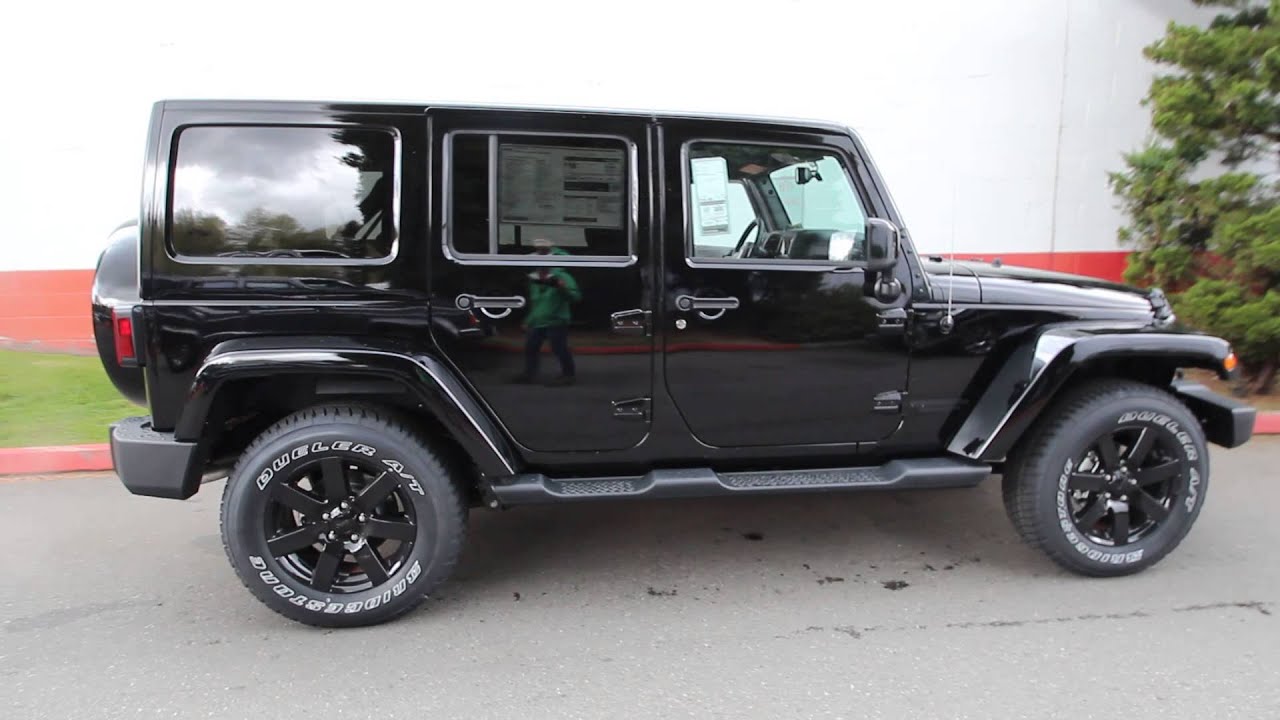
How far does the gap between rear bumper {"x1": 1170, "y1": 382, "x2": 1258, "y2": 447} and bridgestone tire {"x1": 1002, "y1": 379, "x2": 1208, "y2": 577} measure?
0.17m

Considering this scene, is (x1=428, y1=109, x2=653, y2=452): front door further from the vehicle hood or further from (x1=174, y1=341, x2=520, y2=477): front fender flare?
the vehicle hood

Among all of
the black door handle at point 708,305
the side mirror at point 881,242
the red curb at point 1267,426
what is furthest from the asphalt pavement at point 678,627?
the red curb at point 1267,426

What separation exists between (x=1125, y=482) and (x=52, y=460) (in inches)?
226

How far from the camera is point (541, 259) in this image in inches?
117

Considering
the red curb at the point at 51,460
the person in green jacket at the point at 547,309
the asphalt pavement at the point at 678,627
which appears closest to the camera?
the asphalt pavement at the point at 678,627

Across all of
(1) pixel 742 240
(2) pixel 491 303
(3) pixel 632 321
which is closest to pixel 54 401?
(2) pixel 491 303

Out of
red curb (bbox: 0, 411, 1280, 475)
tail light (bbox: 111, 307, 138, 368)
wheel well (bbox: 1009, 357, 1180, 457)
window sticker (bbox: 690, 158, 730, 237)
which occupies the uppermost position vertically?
window sticker (bbox: 690, 158, 730, 237)

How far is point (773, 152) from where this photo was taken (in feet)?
10.3

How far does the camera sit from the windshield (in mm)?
3195

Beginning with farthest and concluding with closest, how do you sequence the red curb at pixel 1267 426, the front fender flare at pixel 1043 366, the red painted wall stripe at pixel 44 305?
the red painted wall stripe at pixel 44 305 → the red curb at pixel 1267 426 → the front fender flare at pixel 1043 366

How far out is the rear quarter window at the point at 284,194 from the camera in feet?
9.29

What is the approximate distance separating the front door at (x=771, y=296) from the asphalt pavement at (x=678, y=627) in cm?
73

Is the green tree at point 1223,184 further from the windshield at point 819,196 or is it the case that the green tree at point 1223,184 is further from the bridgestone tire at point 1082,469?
the windshield at point 819,196

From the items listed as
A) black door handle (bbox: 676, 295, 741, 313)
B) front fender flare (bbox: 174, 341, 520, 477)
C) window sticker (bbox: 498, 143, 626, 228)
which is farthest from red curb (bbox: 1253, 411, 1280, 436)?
front fender flare (bbox: 174, 341, 520, 477)
